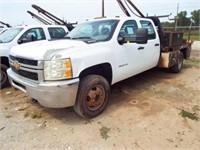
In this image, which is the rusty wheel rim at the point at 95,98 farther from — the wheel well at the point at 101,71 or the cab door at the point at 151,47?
the cab door at the point at 151,47

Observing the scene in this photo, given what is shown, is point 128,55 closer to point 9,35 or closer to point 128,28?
point 128,28

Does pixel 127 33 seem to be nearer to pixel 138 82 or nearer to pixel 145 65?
pixel 145 65

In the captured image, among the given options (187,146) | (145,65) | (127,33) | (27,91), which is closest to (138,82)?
(145,65)

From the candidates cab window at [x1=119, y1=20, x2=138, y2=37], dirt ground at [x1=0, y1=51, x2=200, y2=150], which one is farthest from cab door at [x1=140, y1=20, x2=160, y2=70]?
dirt ground at [x1=0, y1=51, x2=200, y2=150]

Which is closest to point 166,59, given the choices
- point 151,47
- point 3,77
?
point 151,47

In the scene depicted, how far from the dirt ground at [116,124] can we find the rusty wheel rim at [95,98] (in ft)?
0.76

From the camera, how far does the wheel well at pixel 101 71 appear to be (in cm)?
347

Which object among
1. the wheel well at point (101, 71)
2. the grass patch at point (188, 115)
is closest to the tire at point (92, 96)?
the wheel well at point (101, 71)

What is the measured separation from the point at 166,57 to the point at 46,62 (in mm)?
3848

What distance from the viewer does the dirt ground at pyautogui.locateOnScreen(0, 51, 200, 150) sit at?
2891 millimetres

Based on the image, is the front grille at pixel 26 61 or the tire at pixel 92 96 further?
the tire at pixel 92 96

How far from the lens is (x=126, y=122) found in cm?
346

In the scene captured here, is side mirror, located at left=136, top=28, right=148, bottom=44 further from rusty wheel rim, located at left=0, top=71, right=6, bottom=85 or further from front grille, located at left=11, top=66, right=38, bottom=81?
rusty wheel rim, located at left=0, top=71, right=6, bottom=85

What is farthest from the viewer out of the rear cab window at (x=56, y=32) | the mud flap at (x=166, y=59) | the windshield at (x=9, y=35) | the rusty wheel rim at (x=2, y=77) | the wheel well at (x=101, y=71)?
the rear cab window at (x=56, y=32)
